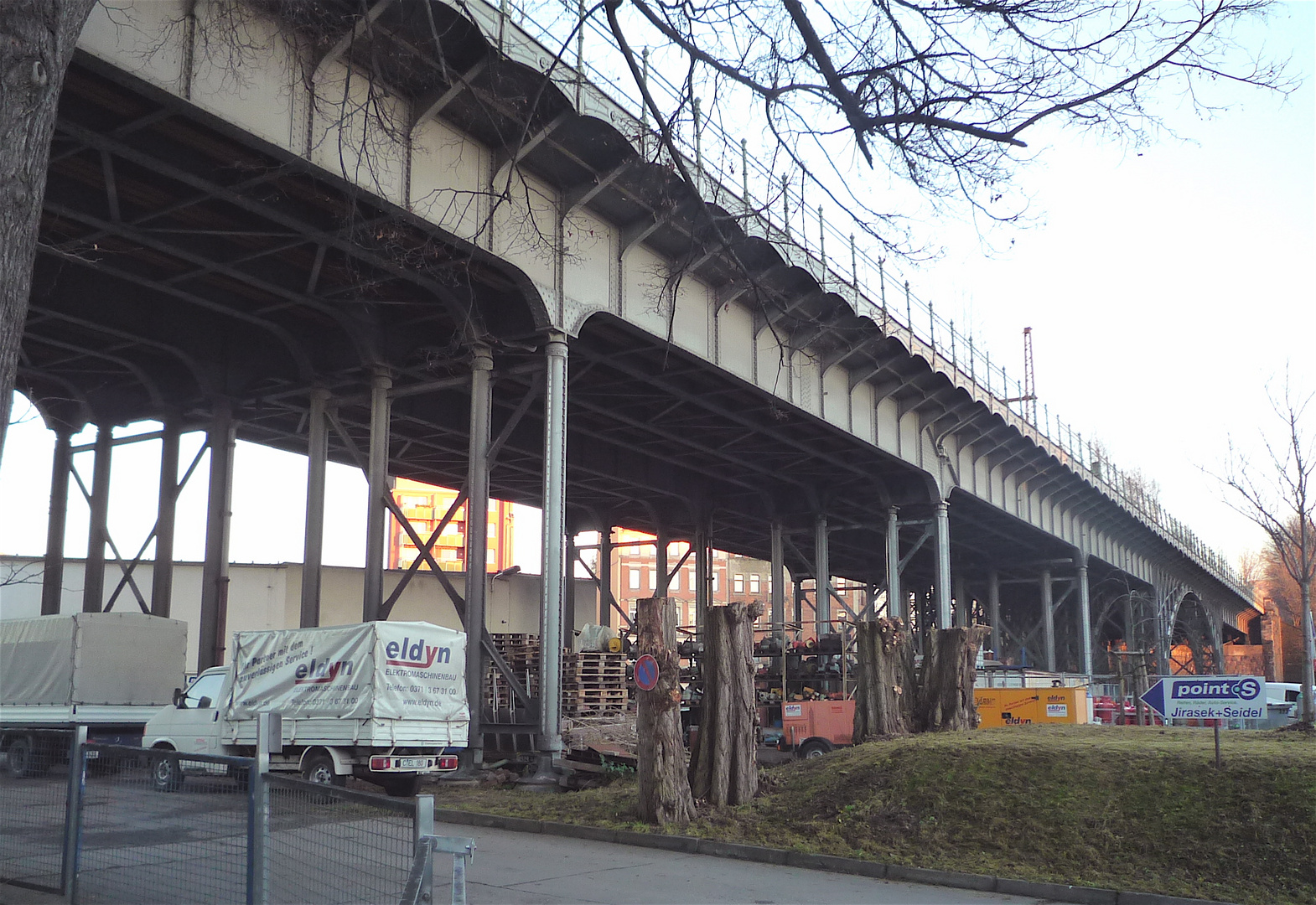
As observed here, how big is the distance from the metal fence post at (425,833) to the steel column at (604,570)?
38003 millimetres

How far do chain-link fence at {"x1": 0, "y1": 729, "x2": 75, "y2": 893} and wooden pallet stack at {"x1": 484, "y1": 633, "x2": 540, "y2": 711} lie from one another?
12.2m

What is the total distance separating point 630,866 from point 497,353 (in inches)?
471

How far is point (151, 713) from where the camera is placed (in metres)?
22.7

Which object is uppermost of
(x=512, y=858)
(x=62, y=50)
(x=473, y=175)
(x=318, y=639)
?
(x=473, y=175)

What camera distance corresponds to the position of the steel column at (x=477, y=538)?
65.8ft

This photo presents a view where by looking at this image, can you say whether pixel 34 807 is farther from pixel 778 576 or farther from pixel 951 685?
pixel 778 576

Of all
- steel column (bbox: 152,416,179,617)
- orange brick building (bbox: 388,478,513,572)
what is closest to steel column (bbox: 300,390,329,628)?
steel column (bbox: 152,416,179,617)

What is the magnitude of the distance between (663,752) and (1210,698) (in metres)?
6.70

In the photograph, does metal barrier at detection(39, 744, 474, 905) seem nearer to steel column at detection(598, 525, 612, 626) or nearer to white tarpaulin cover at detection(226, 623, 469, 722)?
white tarpaulin cover at detection(226, 623, 469, 722)

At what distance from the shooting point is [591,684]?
23.1 meters

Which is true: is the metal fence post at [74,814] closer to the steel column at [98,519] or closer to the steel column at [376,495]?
the steel column at [376,495]

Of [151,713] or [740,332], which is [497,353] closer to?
[740,332]

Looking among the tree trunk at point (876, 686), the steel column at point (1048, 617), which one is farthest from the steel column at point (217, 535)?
the steel column at point (1048, 617)

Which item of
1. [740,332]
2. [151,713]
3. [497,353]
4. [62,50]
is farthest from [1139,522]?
[62,50]
